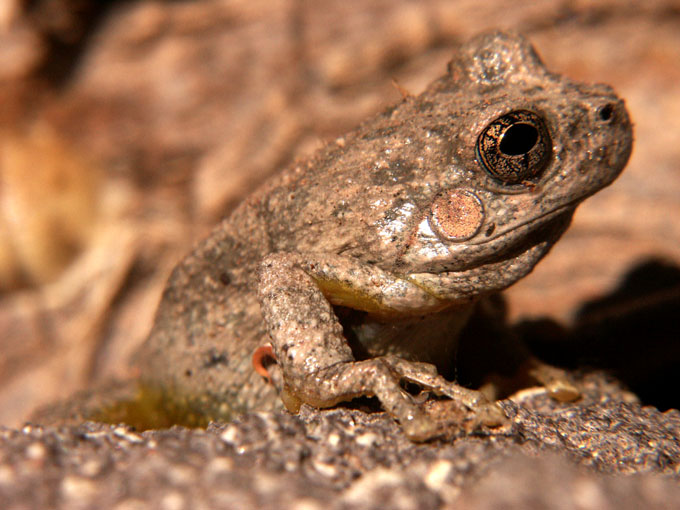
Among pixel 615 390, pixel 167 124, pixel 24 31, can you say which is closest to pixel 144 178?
pixel 167 124

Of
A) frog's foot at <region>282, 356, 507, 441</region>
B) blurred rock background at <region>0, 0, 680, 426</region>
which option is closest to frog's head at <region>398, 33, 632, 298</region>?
frog's foot at <region>282, 356, 507, 441</region>

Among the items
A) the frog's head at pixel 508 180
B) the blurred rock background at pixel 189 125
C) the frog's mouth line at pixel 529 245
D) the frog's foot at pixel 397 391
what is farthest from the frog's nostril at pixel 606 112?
the blurred rock background at pixel 189 125

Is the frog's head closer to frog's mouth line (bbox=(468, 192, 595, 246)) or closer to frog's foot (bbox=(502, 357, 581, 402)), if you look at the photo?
frog's mouth line (bbox=(468, 192, 595, 246))

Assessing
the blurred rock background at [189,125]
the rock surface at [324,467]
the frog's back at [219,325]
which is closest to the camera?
the rock surface at [324,467]

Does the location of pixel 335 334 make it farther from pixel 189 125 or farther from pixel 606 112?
pixel 189 125

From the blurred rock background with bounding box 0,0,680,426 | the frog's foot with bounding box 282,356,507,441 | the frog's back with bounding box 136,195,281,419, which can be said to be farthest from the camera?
the blurred rock background with bounding box 0,0,680,426

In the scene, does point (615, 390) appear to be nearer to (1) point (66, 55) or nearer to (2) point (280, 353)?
(2) point (280, 353)

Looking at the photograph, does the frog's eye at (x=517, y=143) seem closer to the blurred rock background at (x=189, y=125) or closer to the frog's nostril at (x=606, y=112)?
the frog's nostril at (x=606, y=112)
